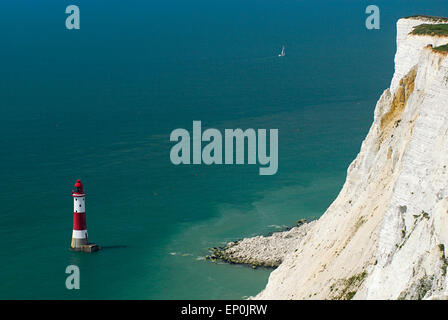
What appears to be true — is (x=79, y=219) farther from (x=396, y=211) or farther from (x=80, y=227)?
(x=396, y=211)

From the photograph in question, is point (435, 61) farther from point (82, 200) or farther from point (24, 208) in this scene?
point (24, 208)

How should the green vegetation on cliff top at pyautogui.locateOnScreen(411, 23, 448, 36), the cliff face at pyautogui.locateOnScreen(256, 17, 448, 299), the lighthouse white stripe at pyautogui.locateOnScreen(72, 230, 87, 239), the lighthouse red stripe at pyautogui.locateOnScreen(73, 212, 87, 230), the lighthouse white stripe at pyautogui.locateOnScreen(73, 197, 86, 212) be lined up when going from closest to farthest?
1. the cliff face at pyautogui.locateOnScreen(256, 17, 448, 299)
2. the green vegetation on cliff top at pyautogui.locateOnScreen(411, 23, 448, 36)
3. the lighthouse white stripe at pyautogui.locateOnScreen(73, 197, 86, 212)
4. the lighthouse red stripe at pyautogui.locateOnScreen(73, 212, 87, 230)
5. the lighthouse white stripe at pyautogui.locateOnScreen(72, 230, 87, 239)

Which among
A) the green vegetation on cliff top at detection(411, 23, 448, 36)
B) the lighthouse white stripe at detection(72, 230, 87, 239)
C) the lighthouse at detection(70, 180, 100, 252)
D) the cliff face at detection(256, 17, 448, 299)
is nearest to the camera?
the cliff face at detection(256, 17, 448, 299)

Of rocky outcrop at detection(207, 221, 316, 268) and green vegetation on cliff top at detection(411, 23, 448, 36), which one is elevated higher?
green vegetation on cliff top at detection(411, 23, 448, 36)

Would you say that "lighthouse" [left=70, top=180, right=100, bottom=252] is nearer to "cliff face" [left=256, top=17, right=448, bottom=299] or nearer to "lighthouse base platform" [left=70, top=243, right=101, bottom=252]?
"lighthouse base platform" [left=70, top=243, right=101, bottom=252]

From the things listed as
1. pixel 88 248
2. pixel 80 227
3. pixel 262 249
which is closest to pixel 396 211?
pixel 262 249

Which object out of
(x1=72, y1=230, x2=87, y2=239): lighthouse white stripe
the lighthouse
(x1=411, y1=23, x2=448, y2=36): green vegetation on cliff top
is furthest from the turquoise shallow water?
(x1=411, y1=23, x2=448, y2=36): green vegetation on cliff top

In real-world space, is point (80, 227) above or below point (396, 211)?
below
